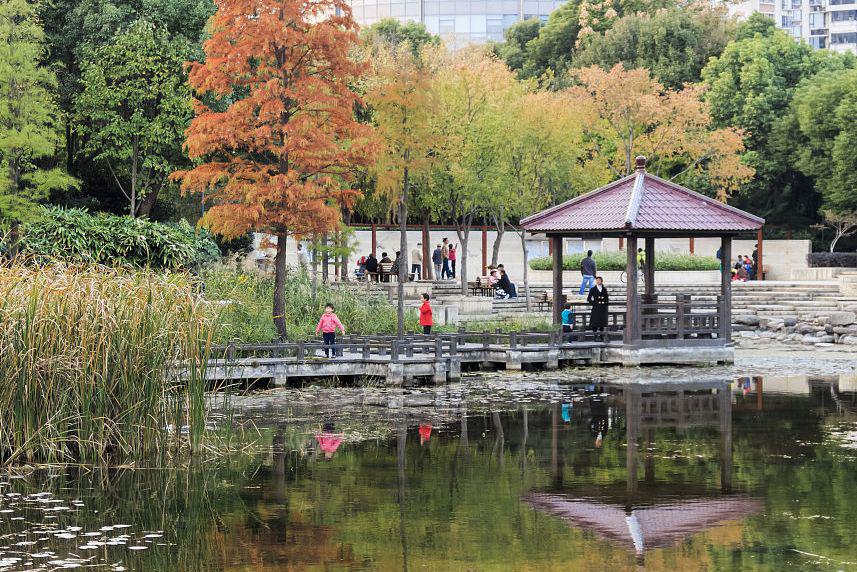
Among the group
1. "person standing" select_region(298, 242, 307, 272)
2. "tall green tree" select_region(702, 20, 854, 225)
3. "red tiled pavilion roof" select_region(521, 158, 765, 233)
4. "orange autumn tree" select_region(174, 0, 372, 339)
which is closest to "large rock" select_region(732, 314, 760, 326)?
"red tiled pavilion roof" select_region(521, 158, 765, 233)

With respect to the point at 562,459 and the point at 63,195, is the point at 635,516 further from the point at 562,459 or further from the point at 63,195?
the point at 63,195

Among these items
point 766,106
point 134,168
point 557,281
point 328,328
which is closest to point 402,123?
point 557,281

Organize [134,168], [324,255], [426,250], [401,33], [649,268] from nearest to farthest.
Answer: [649,268]
[324,255]
[134,168]
[426,250]
[401,33]

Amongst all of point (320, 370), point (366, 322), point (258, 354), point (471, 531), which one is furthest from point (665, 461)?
point (366, 322)

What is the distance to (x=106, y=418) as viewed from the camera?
1467 centimetres

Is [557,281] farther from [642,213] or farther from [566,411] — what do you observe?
[566,411]

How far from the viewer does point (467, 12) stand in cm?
8906

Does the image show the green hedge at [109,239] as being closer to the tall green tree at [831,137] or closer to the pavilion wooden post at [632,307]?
the pavilion wooden post at [632,307]

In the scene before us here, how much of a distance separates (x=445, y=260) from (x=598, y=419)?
2660 centimetres

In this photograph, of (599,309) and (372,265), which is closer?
(599,309)

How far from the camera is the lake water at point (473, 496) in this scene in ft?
36.6

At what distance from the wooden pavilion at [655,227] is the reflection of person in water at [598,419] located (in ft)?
19.8

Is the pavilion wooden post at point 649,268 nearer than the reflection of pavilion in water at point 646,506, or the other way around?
the reflection of pavilion in water at point 646,506

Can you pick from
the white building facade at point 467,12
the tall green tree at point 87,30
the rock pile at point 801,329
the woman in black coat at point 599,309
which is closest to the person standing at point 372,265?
the tall green tree at point 87,30
